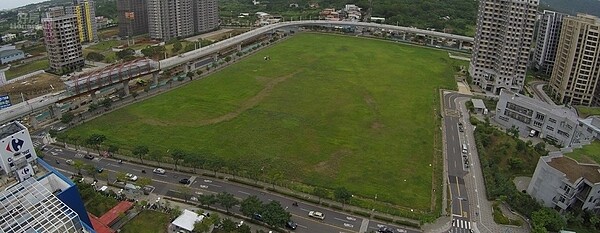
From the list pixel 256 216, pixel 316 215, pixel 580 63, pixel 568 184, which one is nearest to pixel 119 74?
pixel 256 216

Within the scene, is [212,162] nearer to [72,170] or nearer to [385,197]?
[72,170]

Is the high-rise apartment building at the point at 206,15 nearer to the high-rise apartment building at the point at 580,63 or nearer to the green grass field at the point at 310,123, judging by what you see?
the green grass field at the point at 310,123

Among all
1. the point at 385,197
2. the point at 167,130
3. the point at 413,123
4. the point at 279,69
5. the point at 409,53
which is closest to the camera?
the point at 385,197

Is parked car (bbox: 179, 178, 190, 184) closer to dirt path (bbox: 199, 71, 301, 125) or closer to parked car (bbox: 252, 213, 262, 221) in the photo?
parked car (bbox: 252, 213, 262, 221)

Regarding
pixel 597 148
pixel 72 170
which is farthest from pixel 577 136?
pixel 72 170

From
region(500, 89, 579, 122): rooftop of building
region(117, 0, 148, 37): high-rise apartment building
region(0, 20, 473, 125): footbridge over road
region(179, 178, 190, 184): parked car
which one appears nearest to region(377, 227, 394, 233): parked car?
region(179, 178, 190, 184): parked car

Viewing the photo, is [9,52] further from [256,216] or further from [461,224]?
[461,224]
